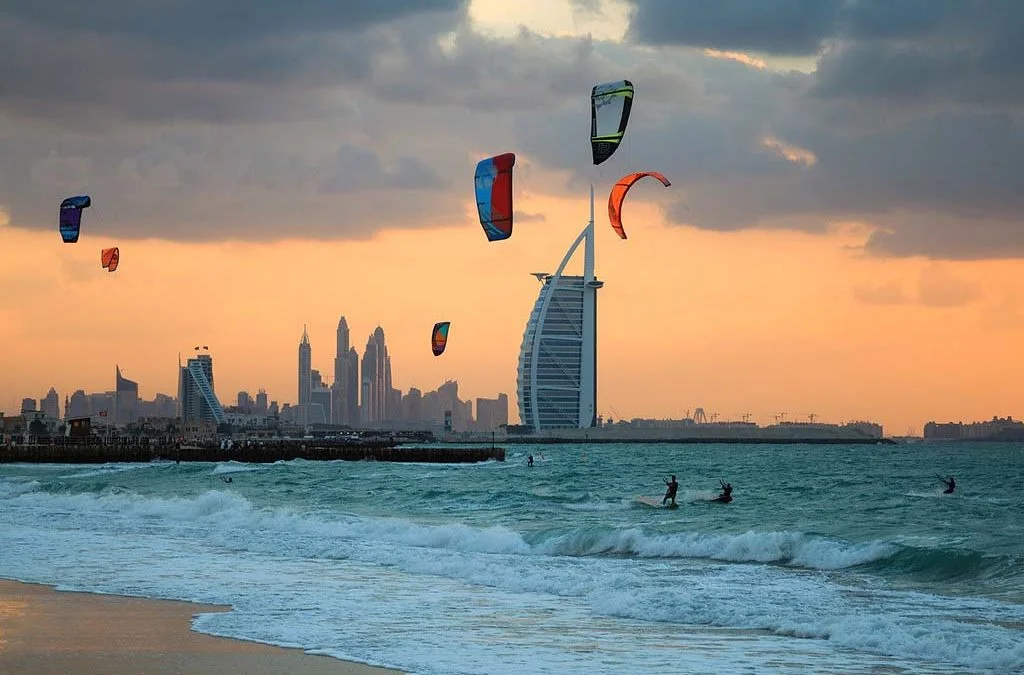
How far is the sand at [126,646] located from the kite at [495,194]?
28831mm

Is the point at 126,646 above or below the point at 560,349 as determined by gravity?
below

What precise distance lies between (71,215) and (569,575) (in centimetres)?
4408

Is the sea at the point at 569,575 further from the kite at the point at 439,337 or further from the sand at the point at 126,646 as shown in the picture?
the kite at the point at 439,337

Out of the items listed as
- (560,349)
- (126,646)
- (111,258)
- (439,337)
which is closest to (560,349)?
(560,349)

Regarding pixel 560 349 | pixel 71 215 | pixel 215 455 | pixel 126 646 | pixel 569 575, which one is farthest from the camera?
pixel 560 349

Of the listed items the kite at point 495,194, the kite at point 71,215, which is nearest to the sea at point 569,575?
the kite at point 495,194

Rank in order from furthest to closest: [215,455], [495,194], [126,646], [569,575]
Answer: [215,455]
[495,194]
[569,575]
[126,646]

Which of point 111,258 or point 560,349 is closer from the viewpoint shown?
point 111,258

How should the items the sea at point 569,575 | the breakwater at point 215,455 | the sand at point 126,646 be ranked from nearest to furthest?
the sand at point 126,646 → the sea at point 569,575 → the breakwater at point 215,455

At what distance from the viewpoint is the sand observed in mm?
12062

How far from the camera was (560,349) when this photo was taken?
163750 mm

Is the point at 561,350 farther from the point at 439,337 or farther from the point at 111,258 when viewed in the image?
the point at 111,258

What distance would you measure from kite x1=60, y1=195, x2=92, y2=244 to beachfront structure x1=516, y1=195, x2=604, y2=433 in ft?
343

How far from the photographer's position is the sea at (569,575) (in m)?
13.5
